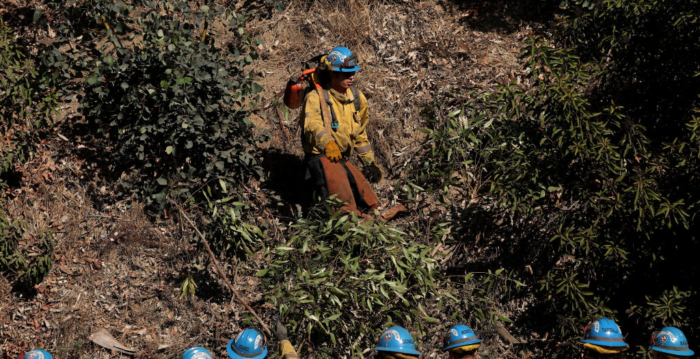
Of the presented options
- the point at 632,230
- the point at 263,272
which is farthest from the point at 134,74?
the point at 632,230

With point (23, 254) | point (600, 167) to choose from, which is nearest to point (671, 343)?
point (600, 167)

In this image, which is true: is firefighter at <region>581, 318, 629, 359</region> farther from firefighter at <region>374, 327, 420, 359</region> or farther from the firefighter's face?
the firefighter's face

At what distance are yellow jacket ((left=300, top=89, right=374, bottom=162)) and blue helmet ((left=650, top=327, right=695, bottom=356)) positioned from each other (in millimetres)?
3479

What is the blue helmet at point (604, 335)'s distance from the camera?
5.74 meters

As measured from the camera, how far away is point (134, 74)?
7.60 m

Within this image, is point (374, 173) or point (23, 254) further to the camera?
point (374, 173)

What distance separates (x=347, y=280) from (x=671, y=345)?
289 centimetres

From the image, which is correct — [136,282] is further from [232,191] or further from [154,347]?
[232,191]

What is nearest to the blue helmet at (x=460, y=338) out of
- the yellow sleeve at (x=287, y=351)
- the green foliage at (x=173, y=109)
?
the yellow sleeve at (x=287, y=351)

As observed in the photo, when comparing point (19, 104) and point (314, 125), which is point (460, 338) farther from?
point (19, 104)

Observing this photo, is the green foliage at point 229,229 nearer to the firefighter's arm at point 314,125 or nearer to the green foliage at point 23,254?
the firefighter's arm at point 314,125

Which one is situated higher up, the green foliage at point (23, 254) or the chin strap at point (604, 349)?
the chin strap at point (604, 349)

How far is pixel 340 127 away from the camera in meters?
7.34

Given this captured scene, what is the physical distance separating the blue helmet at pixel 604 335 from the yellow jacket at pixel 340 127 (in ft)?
10.1
